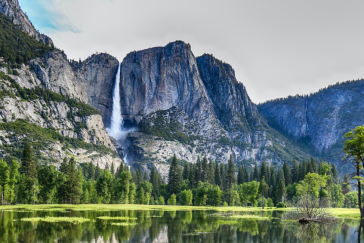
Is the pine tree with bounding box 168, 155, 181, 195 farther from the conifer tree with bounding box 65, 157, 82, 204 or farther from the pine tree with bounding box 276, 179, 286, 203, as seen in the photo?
the conifer tree with bounding box 65, 157, 82, 204

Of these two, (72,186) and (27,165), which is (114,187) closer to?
(72,186)

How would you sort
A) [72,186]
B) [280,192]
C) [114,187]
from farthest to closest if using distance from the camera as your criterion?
[280,192], [114,187], [72,186]

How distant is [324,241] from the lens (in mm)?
34406

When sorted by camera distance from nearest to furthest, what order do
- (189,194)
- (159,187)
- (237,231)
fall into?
1. (237,231)
2. (189,194)
3. (159,187)

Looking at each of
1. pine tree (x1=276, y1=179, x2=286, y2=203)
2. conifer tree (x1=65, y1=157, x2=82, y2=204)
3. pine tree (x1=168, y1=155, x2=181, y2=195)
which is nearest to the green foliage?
pine tree (x1=168, y1=155, x2=181, y2=195)

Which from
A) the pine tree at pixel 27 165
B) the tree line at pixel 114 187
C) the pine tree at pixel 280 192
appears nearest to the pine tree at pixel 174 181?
the tree line at pixel 114 187

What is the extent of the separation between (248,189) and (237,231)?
78.4 m

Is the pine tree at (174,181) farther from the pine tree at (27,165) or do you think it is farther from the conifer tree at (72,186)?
the pine tree at (27,165)

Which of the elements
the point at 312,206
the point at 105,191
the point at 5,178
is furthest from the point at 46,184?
the point at 312,206

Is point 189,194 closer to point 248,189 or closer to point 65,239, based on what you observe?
point 248,189

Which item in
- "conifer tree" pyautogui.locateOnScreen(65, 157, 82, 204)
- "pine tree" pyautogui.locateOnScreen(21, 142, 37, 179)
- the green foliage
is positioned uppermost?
"pine tree" pyautogui.locateOnScreen(21, 142, 37, 179)

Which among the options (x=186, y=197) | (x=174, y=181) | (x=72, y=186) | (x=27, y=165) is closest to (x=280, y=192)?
(x=186, y=197)

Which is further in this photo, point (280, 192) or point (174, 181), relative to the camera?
point (174, 181)

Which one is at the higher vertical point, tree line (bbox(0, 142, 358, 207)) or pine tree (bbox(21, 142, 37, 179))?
pine tree (bbox(21, 142, 37, 179))
